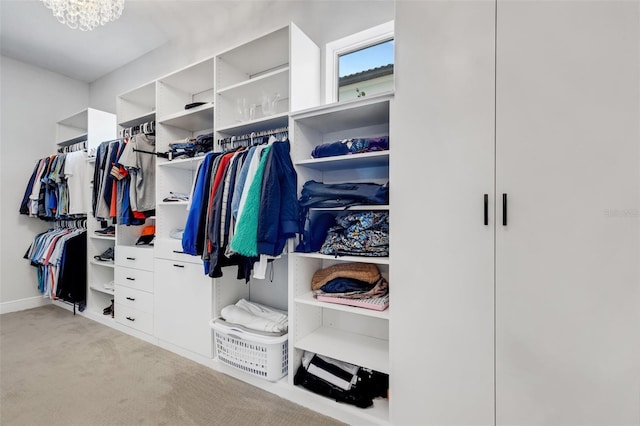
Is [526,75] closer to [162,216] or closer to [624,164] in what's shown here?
[624,164]

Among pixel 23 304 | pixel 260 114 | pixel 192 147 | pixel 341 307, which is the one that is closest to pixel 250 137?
pixel 260 114

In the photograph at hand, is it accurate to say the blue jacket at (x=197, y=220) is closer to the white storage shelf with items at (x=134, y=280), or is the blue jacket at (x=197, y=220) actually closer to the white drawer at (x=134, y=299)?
the white storage shelf with items at (x=134, y=280)

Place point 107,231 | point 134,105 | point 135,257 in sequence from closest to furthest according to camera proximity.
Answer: point 135,257 < point 134,105 < point 107,231

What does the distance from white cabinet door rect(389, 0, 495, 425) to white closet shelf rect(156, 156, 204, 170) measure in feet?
5.28

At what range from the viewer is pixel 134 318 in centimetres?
263

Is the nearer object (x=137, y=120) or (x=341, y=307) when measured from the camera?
(x=341, y=307)

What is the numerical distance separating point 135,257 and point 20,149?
2.41 metres

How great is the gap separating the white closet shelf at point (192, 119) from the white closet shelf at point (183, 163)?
0.37 metres

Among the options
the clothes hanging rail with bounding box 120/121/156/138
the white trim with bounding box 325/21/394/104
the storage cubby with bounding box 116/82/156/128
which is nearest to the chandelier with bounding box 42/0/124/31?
the storage cubby with bounding box 116/82/156/128

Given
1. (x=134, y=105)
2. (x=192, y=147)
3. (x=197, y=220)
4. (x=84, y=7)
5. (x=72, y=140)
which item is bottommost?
(x=197, y=220)

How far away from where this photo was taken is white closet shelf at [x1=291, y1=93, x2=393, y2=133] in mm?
1534

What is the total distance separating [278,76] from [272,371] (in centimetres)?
194

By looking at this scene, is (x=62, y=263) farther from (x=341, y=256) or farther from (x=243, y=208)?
(x=341, y=256)

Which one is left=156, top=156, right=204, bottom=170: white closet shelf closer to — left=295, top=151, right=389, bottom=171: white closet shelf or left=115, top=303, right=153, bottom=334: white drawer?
left=295, top=151, right=389, bottom=171: white closet shelf
